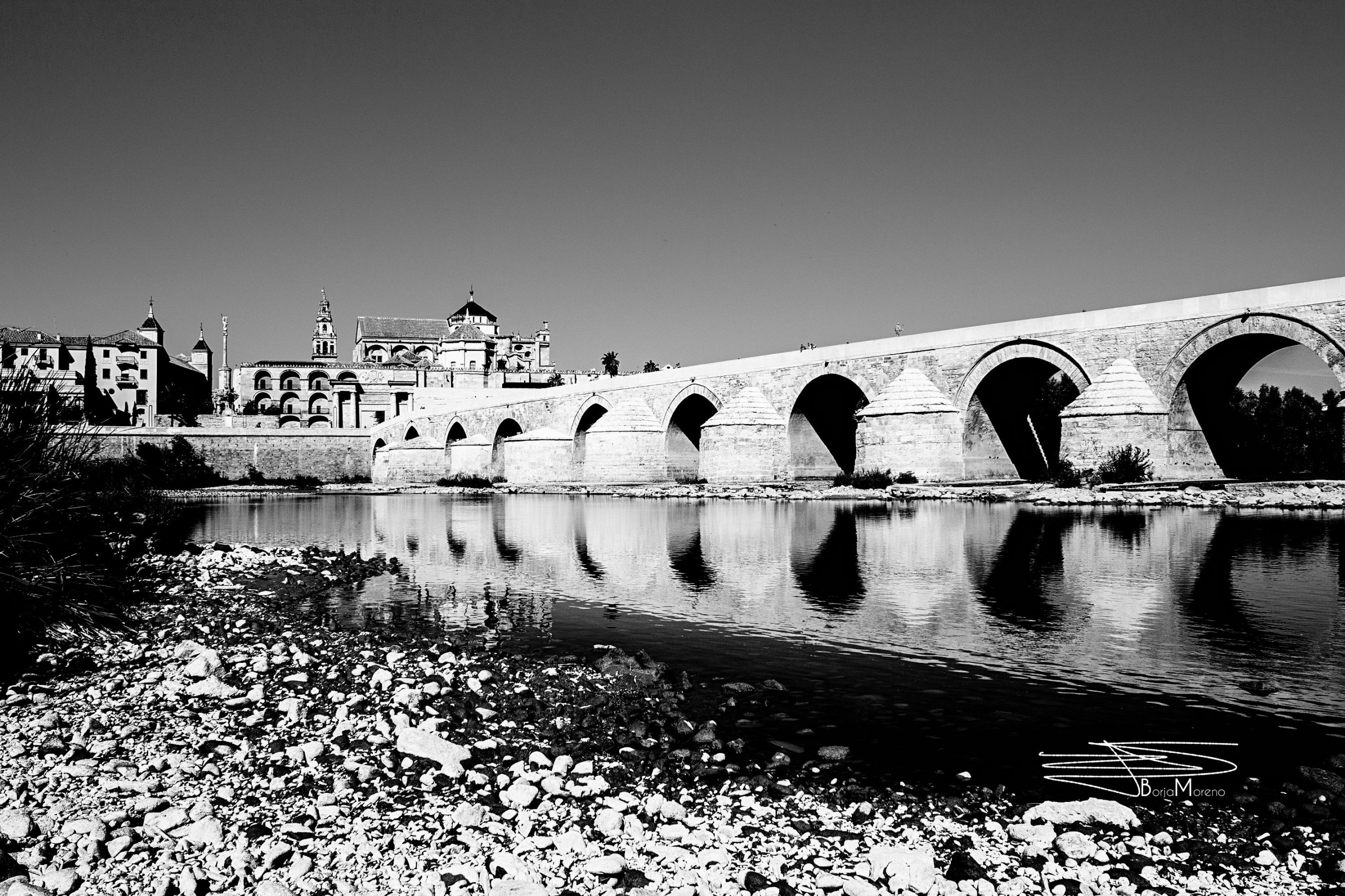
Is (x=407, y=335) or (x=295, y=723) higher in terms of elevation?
(x=407, y=335)

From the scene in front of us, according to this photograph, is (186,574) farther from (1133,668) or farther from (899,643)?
(1133,668)

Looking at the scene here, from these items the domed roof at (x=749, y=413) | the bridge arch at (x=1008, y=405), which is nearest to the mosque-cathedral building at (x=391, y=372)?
the domed roof at (x=749, y=413)

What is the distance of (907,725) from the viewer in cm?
492

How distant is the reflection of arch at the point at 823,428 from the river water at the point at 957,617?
45.4ft

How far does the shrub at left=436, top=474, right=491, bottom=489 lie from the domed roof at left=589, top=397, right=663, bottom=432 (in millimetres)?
7795

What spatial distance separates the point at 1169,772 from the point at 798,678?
7.47ft

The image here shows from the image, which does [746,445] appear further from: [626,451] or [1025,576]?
[1025,576]

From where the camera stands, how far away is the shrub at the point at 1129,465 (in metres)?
21.6

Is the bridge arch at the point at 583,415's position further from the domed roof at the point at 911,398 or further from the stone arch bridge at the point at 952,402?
the domed roof at the point at 911,398

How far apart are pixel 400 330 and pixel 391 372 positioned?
17.4 m

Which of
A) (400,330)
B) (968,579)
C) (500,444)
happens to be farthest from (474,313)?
(968,579)

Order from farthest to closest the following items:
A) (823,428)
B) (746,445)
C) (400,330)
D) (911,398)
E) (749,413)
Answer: (400,330) → (823,428) → (749,413) → (746,445) → (911,398)

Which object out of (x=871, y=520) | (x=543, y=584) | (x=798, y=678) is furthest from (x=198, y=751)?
(x=871, y=520)

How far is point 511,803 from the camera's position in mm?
3760
